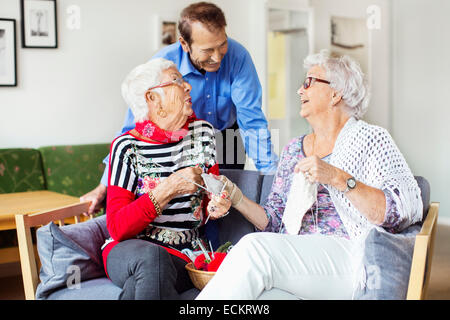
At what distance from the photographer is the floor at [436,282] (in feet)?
10.5

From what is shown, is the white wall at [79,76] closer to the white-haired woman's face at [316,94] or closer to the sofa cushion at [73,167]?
the sofa cushion at [73,167]

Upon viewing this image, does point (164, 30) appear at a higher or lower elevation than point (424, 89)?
higher

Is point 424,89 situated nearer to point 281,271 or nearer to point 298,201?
point 298,201

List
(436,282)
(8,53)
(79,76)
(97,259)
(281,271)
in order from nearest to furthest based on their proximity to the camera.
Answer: (281,271)
(97,259)
(436,282)
(8,53)
(79,76)

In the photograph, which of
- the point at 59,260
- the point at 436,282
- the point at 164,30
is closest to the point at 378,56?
the point at 164,30

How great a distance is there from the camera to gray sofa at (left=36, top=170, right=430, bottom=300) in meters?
1.51

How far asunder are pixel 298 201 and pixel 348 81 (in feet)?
1.74

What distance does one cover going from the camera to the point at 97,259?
1.99 m

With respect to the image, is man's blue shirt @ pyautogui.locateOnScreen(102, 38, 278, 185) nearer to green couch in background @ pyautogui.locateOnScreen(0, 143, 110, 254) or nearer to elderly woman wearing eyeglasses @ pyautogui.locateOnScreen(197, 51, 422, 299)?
elderly woman wearing eyeglasses @ pyautogui.locateOnScreen(197, 51, 422, 299)

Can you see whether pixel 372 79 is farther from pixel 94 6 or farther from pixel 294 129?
pixel 94 6

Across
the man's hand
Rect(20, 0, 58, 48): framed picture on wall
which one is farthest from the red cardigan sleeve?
Rect(20, 0, 58, 48): framed picture on wall

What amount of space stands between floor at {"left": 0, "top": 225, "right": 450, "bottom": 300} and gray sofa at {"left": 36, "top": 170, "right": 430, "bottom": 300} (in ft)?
4.80
